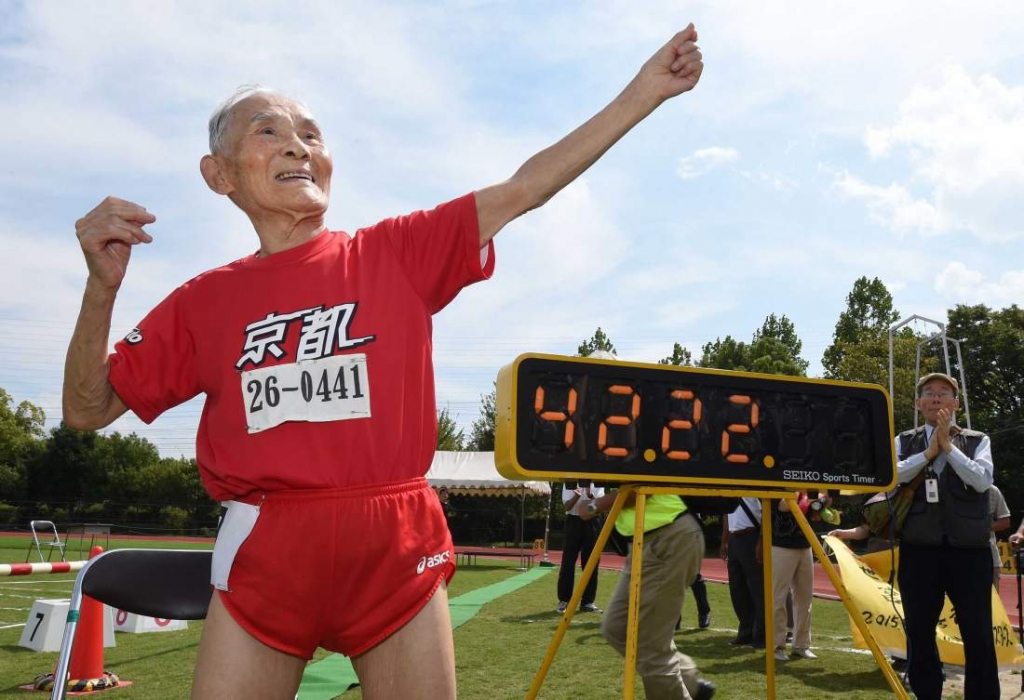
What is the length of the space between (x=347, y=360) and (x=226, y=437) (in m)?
0.35

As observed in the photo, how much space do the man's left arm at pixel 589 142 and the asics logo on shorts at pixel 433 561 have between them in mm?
741

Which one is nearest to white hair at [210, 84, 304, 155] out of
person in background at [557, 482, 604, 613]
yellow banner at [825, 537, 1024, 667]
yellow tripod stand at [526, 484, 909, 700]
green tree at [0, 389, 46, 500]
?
yellow tripod stand at [526, 484, 909, 700]

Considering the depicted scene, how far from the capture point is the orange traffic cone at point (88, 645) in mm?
5656

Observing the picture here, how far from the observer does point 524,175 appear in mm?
2041

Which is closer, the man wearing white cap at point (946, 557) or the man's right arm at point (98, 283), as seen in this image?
the man's right arm at point (98, 283)

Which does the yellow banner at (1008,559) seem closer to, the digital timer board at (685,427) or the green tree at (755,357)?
the digital timer board at (685,427)

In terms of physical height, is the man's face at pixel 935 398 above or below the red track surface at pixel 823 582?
above

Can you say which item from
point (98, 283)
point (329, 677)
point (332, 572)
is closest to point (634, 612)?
point (332, 572)

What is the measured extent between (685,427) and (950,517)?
2527 millimetres

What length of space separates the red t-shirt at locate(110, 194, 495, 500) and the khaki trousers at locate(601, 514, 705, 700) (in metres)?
2.93

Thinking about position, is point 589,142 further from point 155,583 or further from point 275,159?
point 155,583

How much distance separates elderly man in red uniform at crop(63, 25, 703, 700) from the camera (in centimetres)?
184

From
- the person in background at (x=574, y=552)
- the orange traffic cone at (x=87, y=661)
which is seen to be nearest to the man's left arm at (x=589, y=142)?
the orange traffic cone at (x=87, y=661)

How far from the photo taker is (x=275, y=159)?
2221 mm
